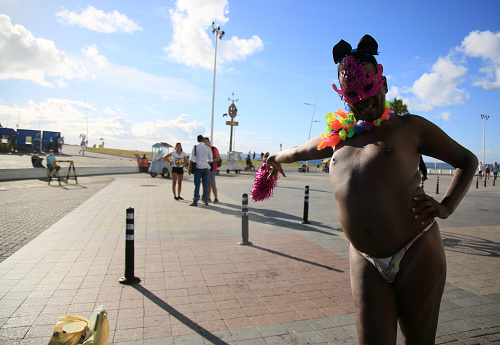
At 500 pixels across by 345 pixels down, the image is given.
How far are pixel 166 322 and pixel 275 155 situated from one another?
208cm

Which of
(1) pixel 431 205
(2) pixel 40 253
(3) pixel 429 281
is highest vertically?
(1) pixel 431 205

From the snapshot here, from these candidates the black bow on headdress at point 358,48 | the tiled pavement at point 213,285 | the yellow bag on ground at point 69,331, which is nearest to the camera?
the black bow on headdress at point 358,48

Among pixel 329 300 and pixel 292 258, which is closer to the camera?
pixel 329 300

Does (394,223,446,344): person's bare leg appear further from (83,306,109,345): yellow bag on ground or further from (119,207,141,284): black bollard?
(119,207,141,284): black bollard

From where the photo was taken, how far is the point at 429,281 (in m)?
1.84

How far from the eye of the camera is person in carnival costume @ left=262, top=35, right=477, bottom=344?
1.83 m

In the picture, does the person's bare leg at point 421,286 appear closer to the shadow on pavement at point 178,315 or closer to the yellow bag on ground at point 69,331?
the shadow on pavement at point 178,315

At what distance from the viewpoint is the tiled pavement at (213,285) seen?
132 inches

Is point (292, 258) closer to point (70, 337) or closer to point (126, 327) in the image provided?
point (126, 327)

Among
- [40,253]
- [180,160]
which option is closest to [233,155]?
[180,160]

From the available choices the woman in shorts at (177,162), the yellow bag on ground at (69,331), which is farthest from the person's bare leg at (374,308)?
the woman in shorts at (177,162)

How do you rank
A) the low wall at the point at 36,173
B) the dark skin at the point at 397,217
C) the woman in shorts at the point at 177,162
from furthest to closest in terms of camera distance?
the low wall at the point at 36,173, the woman in shorts at the point at 177,162, the dark skin at the point at 397,217

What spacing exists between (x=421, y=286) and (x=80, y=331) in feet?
6.93

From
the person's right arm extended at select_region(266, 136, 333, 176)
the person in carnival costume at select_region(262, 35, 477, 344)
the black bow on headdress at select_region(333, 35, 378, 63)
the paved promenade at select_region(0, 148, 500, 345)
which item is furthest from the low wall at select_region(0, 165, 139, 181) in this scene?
the person in carnival costume at select_region(262, 35, 477, 344)
